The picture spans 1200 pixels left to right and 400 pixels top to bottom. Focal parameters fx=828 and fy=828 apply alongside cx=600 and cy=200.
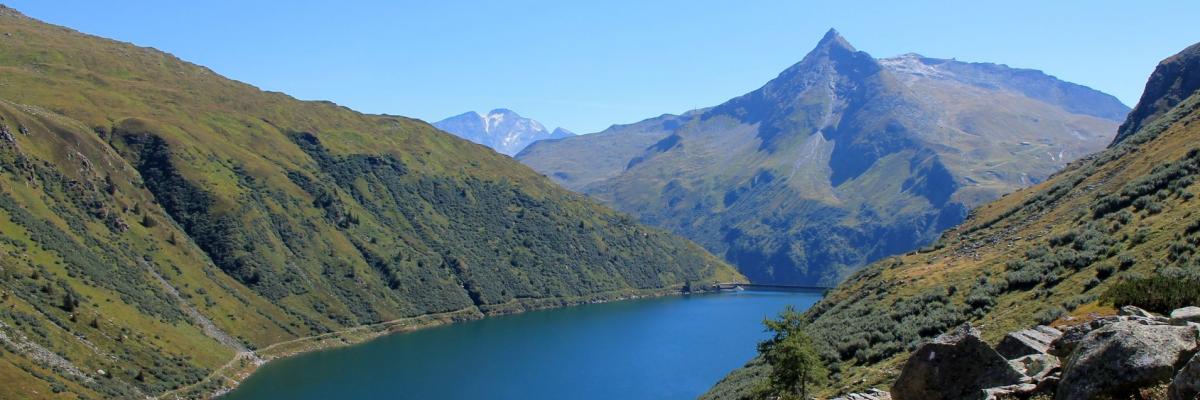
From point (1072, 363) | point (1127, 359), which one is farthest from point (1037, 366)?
point (1127, 359)

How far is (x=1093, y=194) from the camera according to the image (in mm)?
81312

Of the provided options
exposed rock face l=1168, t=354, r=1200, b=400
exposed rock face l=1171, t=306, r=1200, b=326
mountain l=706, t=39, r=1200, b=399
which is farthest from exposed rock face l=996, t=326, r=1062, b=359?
exposed rock face l=1168, t=354, r=1200, b=400

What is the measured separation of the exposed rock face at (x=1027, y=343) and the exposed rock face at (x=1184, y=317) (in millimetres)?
3807

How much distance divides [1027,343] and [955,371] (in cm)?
253

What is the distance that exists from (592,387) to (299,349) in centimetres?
8267

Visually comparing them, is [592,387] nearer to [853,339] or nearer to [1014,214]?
[1014,214]

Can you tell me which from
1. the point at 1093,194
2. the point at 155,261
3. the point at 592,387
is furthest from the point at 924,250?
the point at 155,261

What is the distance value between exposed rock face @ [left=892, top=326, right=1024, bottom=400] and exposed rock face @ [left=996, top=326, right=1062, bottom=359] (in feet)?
4.28

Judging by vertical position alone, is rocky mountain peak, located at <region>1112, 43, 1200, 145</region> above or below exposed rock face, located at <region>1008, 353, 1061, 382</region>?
above

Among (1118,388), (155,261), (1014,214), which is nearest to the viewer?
(1118,388)

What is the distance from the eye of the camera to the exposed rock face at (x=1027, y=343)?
2636cm

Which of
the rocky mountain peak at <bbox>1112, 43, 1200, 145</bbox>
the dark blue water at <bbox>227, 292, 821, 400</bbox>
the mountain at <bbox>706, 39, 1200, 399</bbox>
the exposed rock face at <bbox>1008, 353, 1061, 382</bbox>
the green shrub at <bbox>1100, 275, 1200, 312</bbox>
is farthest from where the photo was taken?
the rocky mountain peak at <bbox>1112, 43, 1200, 145</bbox>

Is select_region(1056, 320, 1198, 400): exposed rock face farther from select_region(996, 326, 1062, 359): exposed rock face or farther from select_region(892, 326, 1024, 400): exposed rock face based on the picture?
select_region(996, 326, 1062, 359): exposed rock face

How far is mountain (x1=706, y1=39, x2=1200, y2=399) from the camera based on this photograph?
150 feet
